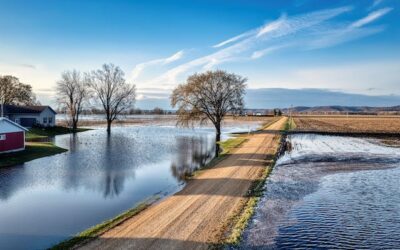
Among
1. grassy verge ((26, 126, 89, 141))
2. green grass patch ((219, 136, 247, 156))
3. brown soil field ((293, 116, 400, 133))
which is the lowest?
green grass patch ((219, 136, 247, 156))

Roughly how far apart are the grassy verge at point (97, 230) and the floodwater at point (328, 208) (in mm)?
5479

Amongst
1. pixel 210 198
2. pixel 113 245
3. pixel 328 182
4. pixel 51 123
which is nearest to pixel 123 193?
pixel 210 198

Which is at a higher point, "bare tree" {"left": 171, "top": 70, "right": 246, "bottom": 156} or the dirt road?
"bare tree" {"left": 171, "top": 70, "right": 246, "bottom": 156}

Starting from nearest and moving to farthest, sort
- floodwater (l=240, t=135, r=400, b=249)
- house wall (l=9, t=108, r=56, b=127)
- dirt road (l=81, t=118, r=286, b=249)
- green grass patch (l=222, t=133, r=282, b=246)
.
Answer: dirt road (l=81, t=118, r=286, b=249) → green grass patch (l=222, t=133, r=282, b=246) → floodwater (l=240, t=135, r=400, b=249) → house wall (l=9, t=108, r=56, b=127)

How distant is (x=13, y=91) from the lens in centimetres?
7606

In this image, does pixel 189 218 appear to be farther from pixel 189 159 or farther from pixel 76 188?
pixel 189 159

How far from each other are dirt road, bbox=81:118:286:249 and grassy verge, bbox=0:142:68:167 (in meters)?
18.0

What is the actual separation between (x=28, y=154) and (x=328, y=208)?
2971 centimetres

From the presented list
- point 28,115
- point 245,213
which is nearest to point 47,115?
point 28,115

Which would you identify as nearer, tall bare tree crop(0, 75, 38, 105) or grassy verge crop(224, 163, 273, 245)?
grassy verge crop(224, 163, 273, 245)

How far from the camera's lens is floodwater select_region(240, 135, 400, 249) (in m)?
12.2

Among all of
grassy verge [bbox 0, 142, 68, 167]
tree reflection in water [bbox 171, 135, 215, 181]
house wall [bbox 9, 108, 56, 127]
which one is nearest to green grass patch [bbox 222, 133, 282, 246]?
tree reflection in water [bbox 171, 135, 215, 181]

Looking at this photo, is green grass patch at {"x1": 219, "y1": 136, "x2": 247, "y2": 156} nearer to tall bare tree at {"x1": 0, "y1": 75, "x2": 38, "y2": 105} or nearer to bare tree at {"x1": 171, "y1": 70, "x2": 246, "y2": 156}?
bare tree at {"x1": 171, "y1": 70, "x2": 246, "y2": 156}

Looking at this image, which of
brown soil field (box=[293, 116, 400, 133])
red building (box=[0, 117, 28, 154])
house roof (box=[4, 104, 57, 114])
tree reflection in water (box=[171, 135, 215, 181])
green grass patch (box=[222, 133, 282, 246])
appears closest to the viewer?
green grass patch (box=[222, 133, 282, 246])
